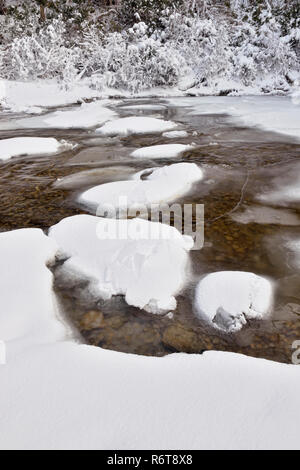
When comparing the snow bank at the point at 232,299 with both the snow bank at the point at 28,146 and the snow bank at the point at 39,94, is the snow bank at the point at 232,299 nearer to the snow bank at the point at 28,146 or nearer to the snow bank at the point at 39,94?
the snow bank at the point at 28,146

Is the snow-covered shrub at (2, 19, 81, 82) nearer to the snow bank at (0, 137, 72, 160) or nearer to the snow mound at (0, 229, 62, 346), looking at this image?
the snow bank at (0, 137, 72, 160)

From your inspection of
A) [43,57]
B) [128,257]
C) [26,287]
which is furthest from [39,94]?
[26,287]

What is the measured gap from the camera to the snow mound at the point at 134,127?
762 cm

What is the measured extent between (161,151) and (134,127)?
2.19m

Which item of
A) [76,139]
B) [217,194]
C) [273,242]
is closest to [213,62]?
[76,139]

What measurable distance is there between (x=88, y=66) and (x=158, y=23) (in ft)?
14.4

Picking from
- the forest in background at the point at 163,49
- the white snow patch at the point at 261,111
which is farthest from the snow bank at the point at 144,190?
the forest in background at the point at 163,49

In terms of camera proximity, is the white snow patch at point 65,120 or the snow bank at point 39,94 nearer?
the white snow patch at point 65,120

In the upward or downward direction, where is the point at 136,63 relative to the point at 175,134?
upward

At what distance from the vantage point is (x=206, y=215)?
3.65 m

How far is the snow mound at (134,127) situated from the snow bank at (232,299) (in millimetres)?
5766

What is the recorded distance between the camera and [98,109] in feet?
35.8

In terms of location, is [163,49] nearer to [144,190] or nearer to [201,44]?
[201,44]

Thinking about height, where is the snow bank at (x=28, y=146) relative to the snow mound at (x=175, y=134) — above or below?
below
